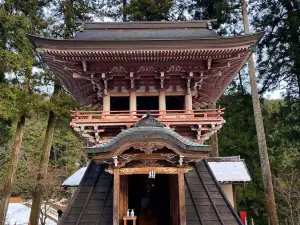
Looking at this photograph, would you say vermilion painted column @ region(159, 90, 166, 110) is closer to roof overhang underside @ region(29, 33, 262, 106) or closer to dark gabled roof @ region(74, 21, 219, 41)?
roof overhang underside @ region(29, 33, 262, 106)

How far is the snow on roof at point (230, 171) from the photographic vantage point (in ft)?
35.3

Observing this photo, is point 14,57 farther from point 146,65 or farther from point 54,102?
point 146,65

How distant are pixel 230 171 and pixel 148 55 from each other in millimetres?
6419

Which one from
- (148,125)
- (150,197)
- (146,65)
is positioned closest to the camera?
(148,125)

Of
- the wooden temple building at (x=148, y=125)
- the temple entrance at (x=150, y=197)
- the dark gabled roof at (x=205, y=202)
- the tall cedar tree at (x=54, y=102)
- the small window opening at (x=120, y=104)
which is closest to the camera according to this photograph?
the wooden temple building at (x=148, y=125)

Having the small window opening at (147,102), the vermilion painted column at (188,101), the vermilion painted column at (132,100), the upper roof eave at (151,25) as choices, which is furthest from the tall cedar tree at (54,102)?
the vermilion painted column at (188,101)

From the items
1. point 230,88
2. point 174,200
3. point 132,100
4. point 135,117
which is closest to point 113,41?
point 132,100

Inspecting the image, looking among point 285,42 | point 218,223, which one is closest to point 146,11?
point 285,42

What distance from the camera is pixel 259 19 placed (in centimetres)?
1670

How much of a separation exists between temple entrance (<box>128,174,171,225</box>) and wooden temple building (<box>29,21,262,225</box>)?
3 centimetres

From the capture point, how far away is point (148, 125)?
6.76 m

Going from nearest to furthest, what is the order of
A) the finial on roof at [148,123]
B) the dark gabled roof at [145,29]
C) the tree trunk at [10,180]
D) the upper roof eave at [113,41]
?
1. the finial on roof at [148,123]
2. the upper roof eave at [113,41]
3. the dark gabled roof at [145,29]
4. the tree trunk at [10,180]

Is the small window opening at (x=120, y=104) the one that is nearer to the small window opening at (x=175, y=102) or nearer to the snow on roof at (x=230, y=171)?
the small window opening at (x=175, y=102)

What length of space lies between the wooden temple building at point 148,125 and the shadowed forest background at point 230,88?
15.8 ft
